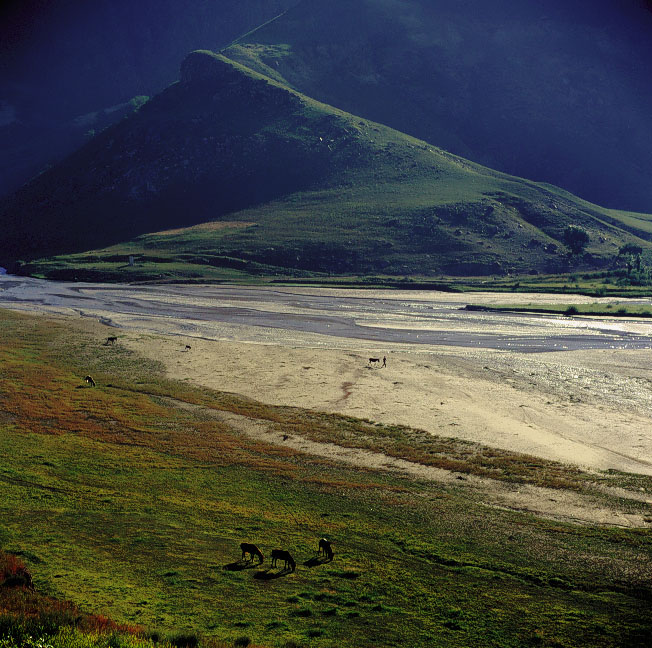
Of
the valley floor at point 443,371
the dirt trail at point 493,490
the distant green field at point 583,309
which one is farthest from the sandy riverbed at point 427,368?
the distant green field at point 583,309

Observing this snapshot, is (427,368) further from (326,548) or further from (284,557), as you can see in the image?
(284,557)

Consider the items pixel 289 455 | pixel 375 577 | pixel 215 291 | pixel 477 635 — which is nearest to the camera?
pixel 477 635

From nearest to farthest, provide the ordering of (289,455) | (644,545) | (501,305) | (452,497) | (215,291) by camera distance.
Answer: (644,545) < (452,497) < (289,455) < (501,305) < (215,291)

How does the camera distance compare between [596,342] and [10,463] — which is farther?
[596,342]

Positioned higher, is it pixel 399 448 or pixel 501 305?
pixel 501 305

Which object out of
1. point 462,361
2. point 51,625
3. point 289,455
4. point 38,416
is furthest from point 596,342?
point 51,625

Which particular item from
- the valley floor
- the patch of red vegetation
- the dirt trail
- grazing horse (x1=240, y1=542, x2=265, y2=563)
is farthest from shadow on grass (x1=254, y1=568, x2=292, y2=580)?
the valley floor

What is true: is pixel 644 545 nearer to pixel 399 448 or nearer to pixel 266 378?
pixel 399 448

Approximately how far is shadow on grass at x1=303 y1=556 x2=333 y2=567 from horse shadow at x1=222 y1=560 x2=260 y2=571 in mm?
1848

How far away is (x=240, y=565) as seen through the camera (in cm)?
2223

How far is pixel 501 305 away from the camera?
118938 millimetres

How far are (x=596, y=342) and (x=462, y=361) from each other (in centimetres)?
2531

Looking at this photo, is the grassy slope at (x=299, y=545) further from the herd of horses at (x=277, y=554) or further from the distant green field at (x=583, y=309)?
the distant green field at (x=583, y=309)

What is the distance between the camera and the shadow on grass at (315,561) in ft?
74.5
